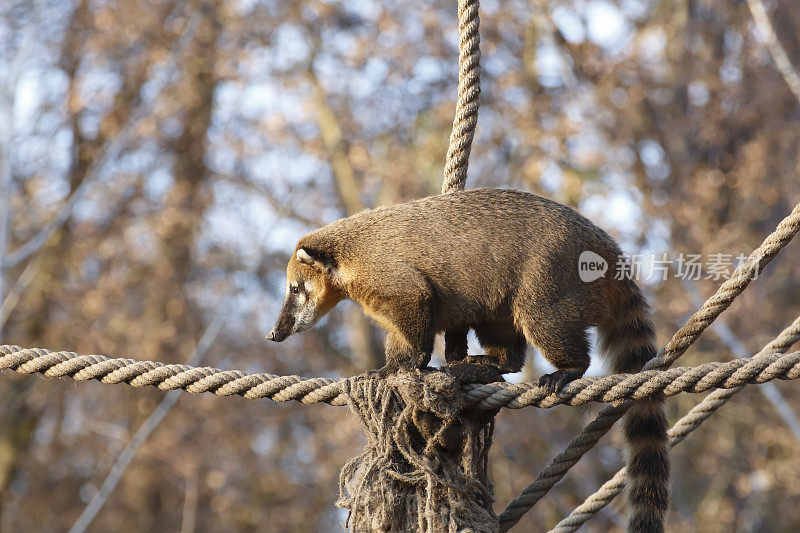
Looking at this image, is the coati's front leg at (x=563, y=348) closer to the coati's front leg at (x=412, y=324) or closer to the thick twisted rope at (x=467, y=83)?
the coati's front leg at (x=412, y=324)

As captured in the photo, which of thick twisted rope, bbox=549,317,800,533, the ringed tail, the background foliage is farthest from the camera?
the background foliage

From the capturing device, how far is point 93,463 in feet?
51.0

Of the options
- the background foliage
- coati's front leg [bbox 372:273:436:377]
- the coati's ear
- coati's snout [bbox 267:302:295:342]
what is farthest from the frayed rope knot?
the background foliage

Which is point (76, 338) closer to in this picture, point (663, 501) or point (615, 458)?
point (615, 458)

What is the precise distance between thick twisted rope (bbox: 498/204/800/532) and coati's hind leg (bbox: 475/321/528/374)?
0.58 m

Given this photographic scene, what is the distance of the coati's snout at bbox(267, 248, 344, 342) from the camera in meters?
4.62

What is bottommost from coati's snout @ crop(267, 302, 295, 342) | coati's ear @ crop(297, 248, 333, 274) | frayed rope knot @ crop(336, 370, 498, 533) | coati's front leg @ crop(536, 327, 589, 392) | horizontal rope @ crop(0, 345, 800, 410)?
frayed rope knot @ crop(336, 370, 498, 533)

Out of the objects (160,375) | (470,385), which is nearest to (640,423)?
(470,385)

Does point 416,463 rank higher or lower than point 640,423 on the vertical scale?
lower

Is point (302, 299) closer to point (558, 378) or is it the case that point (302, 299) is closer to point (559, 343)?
point (559, 343)

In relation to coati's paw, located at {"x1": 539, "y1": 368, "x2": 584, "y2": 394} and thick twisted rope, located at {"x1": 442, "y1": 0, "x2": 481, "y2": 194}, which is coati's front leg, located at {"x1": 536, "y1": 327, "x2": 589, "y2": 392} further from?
thick twisted rope, located at {"x1": 442, "y1": 0, "x2": 481, "y2": 194}

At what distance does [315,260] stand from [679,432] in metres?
2.03

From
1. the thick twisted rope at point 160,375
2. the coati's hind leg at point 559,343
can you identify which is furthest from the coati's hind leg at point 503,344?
the thick twisted rope at point 160,375

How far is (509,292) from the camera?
3.94 meters
